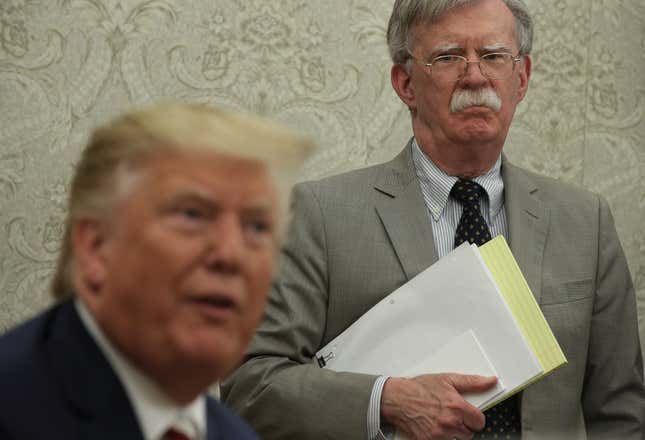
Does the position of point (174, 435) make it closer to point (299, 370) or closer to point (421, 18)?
point (299, 370)

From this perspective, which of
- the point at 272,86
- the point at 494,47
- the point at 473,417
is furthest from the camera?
the point at 272,86

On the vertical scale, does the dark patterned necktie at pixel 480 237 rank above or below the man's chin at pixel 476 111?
below

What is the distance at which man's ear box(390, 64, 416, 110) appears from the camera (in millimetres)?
2420

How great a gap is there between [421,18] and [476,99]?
0.24 metres

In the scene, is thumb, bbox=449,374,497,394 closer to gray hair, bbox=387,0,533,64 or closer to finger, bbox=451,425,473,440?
finger, bbox=451,425,473,440

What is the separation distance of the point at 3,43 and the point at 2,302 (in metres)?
0.69

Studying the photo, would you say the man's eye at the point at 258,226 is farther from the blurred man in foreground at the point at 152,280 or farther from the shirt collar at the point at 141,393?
the shirt collar at the point at 141,393

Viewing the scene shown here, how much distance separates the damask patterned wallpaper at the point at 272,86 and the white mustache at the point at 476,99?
72 cm

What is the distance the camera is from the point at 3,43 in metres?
2.77

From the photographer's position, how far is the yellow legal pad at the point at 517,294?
1971 millimetres

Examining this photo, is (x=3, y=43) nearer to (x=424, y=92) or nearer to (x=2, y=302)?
(x=2, y=302)

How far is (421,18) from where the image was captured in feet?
7.70

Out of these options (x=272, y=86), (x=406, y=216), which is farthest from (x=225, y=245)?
(x=272, y=86)

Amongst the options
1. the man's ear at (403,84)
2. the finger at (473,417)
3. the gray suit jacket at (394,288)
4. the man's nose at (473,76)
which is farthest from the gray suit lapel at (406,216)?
the finger at (473,417)
